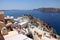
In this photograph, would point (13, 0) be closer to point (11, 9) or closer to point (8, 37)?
point (11, 9)

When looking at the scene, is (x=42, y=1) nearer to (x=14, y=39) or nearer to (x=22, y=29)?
(x=22, y=29)

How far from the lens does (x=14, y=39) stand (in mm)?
1705

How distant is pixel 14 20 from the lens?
2.30 meters

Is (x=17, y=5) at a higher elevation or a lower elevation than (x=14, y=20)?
higher

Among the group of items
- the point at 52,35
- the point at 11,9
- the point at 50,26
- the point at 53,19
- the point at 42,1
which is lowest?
the point at 52,35

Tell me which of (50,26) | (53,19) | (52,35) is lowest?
(52,35)

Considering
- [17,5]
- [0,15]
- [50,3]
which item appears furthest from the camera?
[17,5]

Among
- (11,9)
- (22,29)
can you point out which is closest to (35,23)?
(22,29)

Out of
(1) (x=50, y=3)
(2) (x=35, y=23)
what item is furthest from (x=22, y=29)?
(1) (x=50, y=3)

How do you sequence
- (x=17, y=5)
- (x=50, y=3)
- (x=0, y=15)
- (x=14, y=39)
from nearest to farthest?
(x=14, y=39) < (x=0, y=15) < (x=50, y=3) < (x=17, y=5)

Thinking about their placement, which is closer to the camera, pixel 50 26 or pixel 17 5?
pixel 50 26

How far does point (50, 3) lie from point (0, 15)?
3.16 ft

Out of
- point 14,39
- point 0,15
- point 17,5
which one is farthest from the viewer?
point 17,5

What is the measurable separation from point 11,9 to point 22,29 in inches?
20.3
